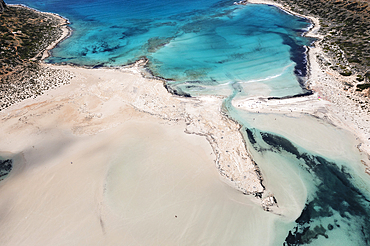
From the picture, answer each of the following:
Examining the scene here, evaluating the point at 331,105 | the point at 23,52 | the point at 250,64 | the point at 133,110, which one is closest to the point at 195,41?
the point at 250,64

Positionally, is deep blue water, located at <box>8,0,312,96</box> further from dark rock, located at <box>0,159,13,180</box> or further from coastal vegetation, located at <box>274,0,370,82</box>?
dark rock, located at <box>0,159,13,180</box>

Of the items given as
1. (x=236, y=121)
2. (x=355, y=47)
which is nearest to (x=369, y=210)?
(x=236, y=121)

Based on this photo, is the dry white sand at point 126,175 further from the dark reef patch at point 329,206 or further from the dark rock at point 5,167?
the dark reef patch at point 329,206

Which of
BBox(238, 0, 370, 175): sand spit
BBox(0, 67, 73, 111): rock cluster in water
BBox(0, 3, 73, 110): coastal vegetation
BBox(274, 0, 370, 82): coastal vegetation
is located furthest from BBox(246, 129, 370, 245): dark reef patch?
BBox(0, 3, 73, 110): coastal vegetation

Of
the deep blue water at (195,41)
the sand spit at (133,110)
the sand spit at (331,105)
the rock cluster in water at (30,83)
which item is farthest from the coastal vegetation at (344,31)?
the rock cluster in water at (30,83)

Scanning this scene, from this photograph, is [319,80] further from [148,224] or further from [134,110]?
[148,224]

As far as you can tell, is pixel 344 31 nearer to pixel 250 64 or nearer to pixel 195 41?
pixel 250 64
